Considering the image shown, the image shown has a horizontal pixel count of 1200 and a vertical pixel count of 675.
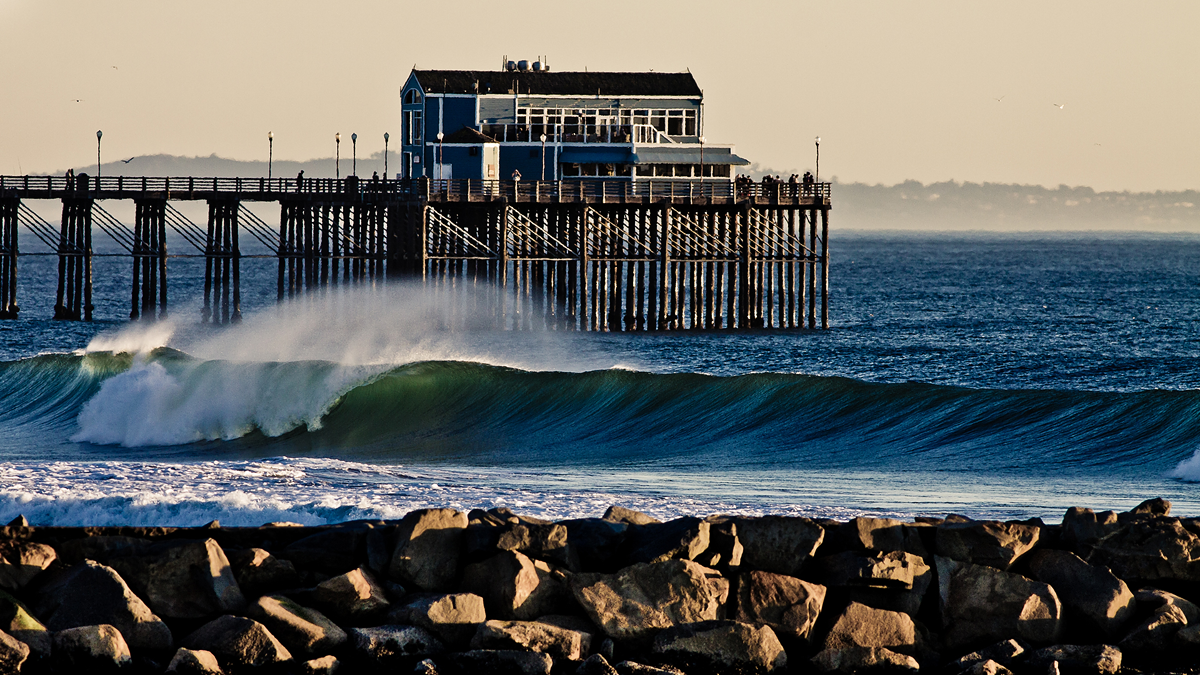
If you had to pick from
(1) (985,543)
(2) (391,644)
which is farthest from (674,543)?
(1) (985,543)

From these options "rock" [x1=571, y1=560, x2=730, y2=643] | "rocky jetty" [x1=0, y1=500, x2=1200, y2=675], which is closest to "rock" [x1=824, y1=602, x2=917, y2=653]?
"rocky jetty" [x1=0, y1=500, x2=1200, y2=675]

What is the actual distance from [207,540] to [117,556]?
26.2 inches

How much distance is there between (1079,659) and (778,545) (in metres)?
2.14

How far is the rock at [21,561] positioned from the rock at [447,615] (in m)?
2.46

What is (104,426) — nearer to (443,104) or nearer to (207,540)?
(207,540)

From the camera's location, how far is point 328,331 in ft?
143

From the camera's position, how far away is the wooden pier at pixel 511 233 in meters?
48.0

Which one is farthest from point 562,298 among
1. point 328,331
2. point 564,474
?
point 564,474

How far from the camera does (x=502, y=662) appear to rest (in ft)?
31.2

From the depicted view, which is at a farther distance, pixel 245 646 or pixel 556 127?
pixel 556 127

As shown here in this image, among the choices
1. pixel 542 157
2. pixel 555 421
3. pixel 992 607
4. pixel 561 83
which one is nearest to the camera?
pixel 992 607

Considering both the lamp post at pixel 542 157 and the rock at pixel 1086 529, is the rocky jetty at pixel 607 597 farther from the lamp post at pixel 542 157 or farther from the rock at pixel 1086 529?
the lamp post at pixel 542 157

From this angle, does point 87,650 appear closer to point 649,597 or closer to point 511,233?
point 649,597

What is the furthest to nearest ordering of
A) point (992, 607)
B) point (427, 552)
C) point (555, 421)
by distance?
1. point (555, 421)
2. point (427, 552)
3. point (992, 607)
